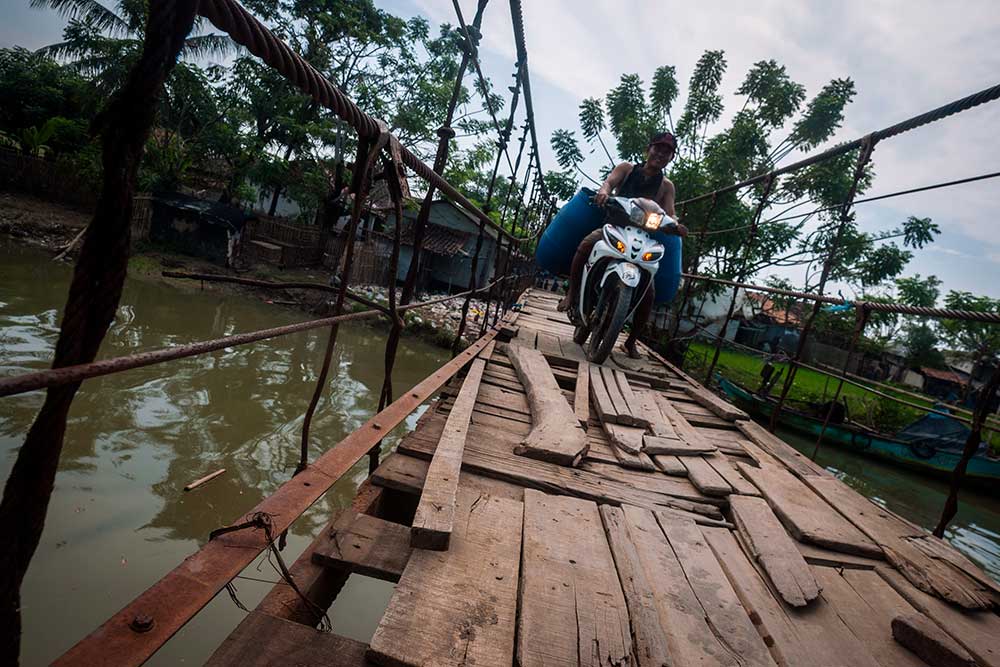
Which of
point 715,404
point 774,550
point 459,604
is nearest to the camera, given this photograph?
point 459,604

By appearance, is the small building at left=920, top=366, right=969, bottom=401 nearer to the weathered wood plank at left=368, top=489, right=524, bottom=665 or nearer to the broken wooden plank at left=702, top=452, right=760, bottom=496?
the broken wooden plank at left=702, top=452, right=760, bottom=496

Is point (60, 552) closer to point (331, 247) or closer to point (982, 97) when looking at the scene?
point (982, 97)

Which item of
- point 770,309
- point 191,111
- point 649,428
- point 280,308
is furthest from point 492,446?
point 770,309

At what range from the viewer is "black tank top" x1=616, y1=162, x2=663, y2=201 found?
13.8ft

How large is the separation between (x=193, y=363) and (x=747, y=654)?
7.41 m

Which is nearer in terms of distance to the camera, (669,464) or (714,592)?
(714,592)

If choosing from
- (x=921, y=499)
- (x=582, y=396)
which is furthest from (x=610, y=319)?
(x=921, y=499)

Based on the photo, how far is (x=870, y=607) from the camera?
1310 millimetres

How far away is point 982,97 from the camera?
204cm

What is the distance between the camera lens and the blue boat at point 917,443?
10086mm

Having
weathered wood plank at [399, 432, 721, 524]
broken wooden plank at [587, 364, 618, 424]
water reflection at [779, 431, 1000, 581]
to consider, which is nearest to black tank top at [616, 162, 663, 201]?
broken wooden plank at [587, 364, 618, 424]

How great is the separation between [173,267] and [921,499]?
63.9 feet

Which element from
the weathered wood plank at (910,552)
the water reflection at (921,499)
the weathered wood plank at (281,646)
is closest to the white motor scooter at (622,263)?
the weathered wood plank at (910,552)

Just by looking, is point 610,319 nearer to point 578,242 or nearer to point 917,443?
point 578,242
